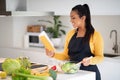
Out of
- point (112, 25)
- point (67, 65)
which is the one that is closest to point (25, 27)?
point (112, 25)

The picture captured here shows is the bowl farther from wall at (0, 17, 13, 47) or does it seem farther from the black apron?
wall at (0, 17, 13, 47)

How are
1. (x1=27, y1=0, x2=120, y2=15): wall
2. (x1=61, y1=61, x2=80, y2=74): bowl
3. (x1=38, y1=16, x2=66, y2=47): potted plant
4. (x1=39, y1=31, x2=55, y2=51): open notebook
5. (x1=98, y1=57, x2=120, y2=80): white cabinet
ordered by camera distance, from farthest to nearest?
(x1=38, y1=16, x2=66, y2=47): potted plant
(x1=27, y1=0, x2=120, y2=15): wall
(x1=98, y1=57, x2=120, y2=80): white cabinet
(x1=39, y1=31, x2=55, y2=51): open notebook
(x1=61, y1=61, x2=80, y2=74): bowl

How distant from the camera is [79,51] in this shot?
7.39ft

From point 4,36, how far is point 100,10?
179cm

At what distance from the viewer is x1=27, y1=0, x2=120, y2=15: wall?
3.09m

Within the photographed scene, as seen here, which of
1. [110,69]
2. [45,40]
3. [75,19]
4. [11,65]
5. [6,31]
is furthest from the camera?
[6,31]

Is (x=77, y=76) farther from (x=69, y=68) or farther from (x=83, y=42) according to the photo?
(x=83, y=42)

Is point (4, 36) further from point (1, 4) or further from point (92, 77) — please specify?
point (92, 77)

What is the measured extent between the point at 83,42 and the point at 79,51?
90mm

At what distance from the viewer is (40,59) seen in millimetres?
3602

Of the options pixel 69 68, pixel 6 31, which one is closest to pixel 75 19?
pixel 69 68

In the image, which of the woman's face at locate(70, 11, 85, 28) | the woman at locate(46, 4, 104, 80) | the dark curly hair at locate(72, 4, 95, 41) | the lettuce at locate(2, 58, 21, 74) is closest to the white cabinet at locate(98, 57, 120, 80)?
the woman at locate(46, 4, 104, 80)

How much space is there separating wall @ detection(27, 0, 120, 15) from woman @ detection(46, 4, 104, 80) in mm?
929

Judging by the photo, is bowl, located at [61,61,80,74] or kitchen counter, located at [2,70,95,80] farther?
bowl, located at [61,61,80,74]
